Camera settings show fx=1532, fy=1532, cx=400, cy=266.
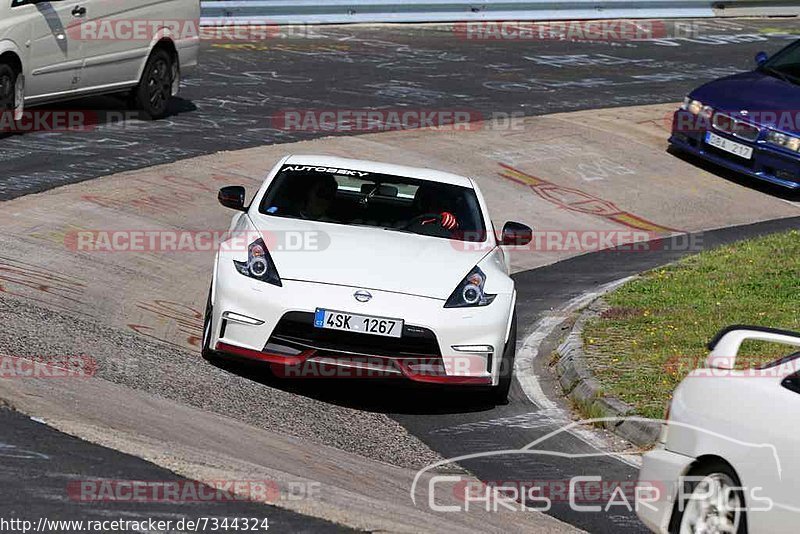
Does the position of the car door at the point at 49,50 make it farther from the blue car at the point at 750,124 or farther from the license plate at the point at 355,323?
the blue car at the point at 750,124

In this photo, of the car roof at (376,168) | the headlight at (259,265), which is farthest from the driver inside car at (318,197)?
the headlight at (259,265)

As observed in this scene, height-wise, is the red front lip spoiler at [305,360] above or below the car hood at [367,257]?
below

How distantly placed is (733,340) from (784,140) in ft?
38.3

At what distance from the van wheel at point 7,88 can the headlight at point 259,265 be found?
5.91 m

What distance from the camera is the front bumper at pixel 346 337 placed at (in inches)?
352

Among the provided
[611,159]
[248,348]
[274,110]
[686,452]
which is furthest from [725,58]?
[686,452]

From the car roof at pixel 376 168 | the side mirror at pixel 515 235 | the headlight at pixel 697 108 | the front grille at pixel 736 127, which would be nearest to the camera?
the side mirror at pixel 515 235

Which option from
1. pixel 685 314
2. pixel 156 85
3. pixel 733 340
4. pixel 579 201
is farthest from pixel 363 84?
pixel 733 340

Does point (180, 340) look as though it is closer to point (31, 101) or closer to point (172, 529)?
point (172, 529)

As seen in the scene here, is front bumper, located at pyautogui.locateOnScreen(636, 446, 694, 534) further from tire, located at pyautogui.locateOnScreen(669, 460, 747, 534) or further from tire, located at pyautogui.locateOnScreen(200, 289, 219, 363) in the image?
tire, located at pyautogui.locateOnScreen(200, 289, 219, 363)

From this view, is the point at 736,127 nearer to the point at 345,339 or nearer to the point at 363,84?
the point at 363,84

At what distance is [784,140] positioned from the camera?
1747cm

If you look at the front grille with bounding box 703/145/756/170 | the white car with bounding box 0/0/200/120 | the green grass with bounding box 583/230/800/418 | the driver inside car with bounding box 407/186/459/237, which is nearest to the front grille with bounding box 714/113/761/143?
the front grille with bounding box 703/145/756/170

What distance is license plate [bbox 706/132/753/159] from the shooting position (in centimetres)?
1773
